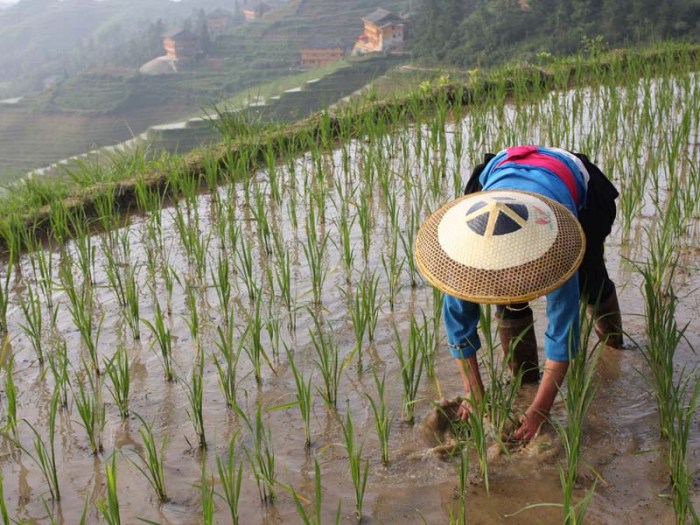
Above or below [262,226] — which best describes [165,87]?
below

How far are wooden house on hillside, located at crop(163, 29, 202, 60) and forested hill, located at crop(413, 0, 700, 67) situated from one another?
11.8 meters

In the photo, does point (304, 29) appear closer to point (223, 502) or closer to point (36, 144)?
point (36, 144)

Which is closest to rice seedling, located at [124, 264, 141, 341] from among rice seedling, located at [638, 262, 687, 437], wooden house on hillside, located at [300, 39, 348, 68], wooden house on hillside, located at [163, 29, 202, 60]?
rice seedling, located at [638, 262, 687, 437]

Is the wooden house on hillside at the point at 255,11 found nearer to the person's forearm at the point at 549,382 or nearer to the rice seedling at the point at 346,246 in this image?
the rice seedling at the point at 346,246

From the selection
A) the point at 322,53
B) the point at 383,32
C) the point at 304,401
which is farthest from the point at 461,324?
the point at 322,53

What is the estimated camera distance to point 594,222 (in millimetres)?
2215

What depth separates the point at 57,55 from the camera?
38188 millimetres

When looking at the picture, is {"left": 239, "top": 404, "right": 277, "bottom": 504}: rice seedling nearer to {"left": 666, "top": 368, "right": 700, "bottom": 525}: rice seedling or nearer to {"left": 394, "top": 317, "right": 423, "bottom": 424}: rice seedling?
{"left": 394, "top": 317, "right": 423, "bottom": 424}: rice seedling

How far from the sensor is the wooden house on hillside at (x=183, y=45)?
28125 mm

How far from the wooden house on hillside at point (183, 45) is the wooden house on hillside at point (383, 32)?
8.37m

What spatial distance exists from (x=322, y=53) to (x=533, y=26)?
10708 mm

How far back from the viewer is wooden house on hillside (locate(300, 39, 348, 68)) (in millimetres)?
24325

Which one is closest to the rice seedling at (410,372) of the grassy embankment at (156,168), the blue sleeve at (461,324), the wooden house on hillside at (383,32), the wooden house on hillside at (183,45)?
the blue sleeve at (461,324)

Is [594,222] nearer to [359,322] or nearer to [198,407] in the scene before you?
[359,322]
